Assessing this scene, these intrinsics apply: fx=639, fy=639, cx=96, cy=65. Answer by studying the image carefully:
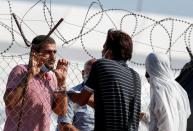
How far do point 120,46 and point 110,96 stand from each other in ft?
0.94

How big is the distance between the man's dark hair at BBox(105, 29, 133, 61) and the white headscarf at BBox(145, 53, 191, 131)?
392 mm

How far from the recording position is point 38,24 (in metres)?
5.95

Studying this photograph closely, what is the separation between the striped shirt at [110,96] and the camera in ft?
10.7

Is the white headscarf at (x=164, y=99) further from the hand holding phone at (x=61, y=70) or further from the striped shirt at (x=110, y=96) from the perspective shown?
the hand holding phone at (x=61, y=70)

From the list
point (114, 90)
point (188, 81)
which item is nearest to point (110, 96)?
point (114, 90)

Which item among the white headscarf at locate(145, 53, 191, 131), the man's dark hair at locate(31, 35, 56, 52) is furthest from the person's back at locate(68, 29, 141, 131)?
the man's dark hair at locate(31, 35, 56, 52)

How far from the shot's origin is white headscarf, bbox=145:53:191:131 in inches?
143

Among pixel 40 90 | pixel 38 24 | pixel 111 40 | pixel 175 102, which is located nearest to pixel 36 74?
pixel 40 90

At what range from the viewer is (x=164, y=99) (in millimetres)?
3648

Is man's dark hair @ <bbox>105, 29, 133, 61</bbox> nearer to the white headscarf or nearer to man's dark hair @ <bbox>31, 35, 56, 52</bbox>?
the white headscarf

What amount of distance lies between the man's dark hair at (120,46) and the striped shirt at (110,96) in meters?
0.06

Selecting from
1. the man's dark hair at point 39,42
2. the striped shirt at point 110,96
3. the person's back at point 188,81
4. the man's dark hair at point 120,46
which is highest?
the man's dark hair at point 120,46

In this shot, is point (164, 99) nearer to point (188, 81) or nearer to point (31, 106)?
point (31, 106)

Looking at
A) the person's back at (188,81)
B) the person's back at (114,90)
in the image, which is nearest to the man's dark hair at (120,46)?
the person's back at (114,90)
